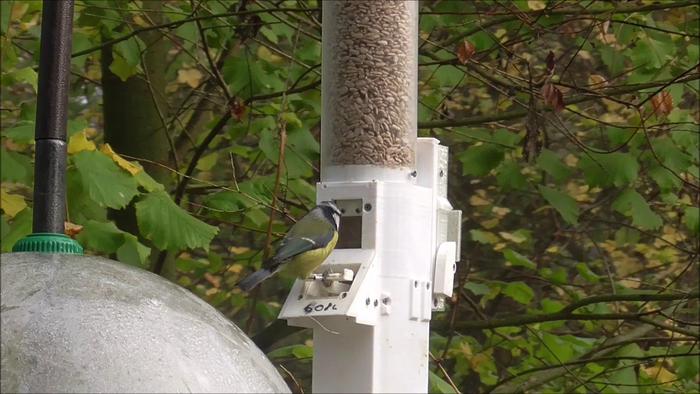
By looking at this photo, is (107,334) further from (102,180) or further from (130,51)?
(130,51)

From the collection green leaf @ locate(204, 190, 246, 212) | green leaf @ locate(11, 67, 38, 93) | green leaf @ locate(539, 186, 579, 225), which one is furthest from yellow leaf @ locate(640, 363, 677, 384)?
green leaf @ locate(11, 67, 38, 93)

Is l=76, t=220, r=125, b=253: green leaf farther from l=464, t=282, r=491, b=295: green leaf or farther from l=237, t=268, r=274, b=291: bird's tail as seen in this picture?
l=464, t=282, r=491, b=295: green leaf

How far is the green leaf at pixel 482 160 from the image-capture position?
588 cm

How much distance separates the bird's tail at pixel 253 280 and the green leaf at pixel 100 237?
4.60 feet

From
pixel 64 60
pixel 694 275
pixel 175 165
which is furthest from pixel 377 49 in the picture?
pixel 694 275

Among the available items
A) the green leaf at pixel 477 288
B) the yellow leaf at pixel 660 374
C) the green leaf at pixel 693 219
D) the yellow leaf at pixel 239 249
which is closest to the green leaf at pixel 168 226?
the green leaf at pixel 477 288

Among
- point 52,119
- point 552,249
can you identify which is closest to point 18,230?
point 52,119

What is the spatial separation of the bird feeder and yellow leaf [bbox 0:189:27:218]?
2.76 m

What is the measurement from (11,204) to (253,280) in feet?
6.34

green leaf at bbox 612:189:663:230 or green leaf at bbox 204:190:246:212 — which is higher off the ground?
green leaf at bbox 204:190:246:212

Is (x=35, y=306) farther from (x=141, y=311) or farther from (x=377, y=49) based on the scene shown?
(x=377, y=49)

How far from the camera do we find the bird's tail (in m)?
2.91

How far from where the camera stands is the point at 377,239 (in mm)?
2832

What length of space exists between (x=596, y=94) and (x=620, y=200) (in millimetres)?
1240
